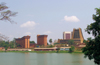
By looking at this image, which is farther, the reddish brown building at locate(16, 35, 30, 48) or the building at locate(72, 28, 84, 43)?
the building at locate(72, 28, 84, 43)

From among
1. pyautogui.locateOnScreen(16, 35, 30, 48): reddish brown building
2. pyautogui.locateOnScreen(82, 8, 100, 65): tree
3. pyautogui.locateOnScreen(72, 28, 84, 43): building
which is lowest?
pyautogui.locateOnScreen(82, 8, 100, 65): tree

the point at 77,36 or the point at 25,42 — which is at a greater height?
the point at 77,36

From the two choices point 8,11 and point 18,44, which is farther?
point 18,44

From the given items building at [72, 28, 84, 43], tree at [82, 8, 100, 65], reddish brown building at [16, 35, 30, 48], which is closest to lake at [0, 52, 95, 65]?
tree at [82, 8, 100, 65]

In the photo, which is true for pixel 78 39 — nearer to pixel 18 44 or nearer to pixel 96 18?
pixel 18 44

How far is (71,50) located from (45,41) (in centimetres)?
3634

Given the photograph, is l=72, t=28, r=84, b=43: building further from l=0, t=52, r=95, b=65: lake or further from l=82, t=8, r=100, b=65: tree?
l=82, t=8, r=100, b=65: tree

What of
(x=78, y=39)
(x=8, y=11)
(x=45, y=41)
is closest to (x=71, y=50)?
(x=45, y=41)

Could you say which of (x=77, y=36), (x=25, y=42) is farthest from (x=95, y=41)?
(x=77, y=36)

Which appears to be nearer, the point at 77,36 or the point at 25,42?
the point at 25,42

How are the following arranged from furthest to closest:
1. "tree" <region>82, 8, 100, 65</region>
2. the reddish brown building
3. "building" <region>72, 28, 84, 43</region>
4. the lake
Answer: "building" <region>72, 28, 84, 43</region> → the reddish brown building → the lake → "tree" <region>82, 8, 100, 65</region>

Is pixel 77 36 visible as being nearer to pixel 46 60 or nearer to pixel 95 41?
pixel 46 60

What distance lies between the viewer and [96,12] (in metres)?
13.0

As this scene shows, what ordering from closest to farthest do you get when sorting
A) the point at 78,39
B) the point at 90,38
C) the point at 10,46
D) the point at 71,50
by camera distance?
the point at 90,38 < the point at 71,50 < the point at 10,46 < the point at 78,39
